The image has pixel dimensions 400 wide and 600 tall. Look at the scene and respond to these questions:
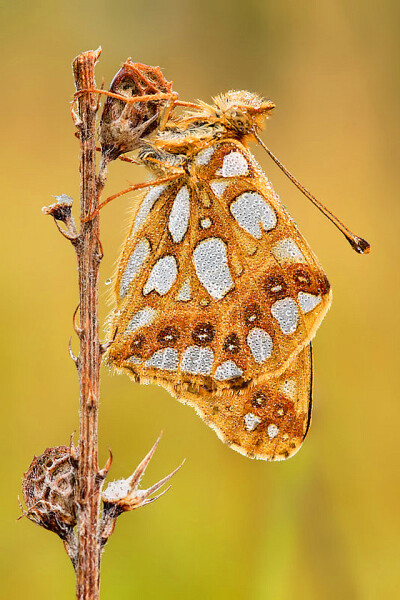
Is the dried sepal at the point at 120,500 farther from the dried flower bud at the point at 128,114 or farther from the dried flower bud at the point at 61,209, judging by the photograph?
the dried flower bud at the point at 128,114

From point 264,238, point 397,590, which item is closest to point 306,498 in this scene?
point 397,590

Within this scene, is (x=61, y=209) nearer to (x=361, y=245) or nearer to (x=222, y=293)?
(x=222, y=293)

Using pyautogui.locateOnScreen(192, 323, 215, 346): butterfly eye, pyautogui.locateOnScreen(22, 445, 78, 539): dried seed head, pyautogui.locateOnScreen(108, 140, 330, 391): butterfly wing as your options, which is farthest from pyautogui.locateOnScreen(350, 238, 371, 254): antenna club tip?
pyautogui.locateOnScreen(22, 445, 78, 539): dried seed head

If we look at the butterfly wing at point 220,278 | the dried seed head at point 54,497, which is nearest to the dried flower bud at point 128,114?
the butterfly wing at point 220,278

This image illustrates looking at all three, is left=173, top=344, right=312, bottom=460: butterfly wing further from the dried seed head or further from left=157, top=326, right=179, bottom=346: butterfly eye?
the dried seed head

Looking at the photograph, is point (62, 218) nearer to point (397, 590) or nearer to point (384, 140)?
point (397, 590)

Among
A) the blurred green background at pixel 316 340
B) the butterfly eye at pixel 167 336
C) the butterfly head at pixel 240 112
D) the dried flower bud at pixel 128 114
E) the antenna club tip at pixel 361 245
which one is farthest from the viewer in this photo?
the blurred green background at pixel 316 340
